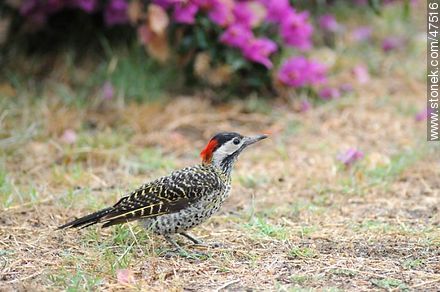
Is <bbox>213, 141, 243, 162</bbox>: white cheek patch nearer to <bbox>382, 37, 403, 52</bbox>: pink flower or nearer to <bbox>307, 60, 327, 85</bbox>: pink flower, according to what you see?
<bbox>307, 60, 327, 85</bbox>: pink flower

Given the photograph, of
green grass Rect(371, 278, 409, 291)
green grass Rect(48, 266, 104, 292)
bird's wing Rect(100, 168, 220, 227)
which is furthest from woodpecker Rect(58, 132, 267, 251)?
green grass Rect(371, 278, 409, 291)

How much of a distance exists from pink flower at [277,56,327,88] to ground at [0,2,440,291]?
22 centimetres

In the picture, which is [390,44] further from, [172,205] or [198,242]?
[172,205]

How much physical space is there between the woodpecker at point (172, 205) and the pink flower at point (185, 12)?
236 centimetres

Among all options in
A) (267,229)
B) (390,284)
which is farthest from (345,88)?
(390,284)

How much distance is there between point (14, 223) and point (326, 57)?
4288 mm

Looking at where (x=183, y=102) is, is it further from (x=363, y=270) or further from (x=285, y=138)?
(x=363, y=270)

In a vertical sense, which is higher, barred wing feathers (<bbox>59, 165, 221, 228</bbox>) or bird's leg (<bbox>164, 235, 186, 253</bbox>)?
barred wing feathers (<bbox>59, 165, 221, 228</bbox>)

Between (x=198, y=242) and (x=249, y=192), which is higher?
(x=198, y=242)

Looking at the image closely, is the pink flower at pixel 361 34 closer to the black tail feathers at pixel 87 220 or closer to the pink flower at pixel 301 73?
the pink flower at pixel 301 73

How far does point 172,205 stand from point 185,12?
2.75 meters

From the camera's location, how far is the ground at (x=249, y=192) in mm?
4008

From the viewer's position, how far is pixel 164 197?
443 centimetres

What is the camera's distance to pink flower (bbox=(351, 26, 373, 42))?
874cm
